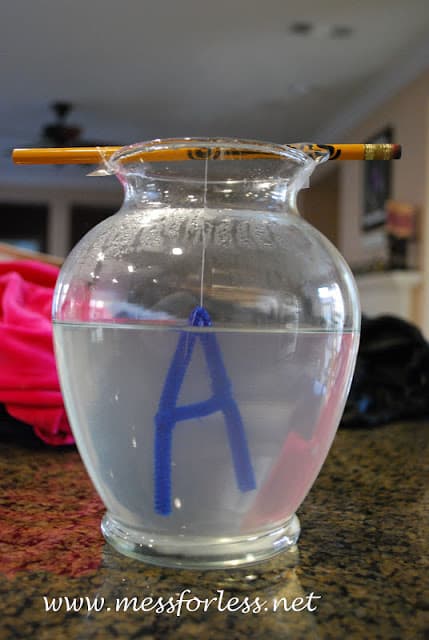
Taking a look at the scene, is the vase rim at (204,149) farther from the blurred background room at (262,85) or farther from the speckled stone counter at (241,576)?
the blurred background room at (262,85)

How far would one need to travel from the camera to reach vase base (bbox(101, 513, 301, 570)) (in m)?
0.34

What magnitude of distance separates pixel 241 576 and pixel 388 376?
2.04 feet

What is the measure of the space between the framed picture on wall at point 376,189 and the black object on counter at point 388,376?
361 centimetres

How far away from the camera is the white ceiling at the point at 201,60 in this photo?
3248 millimetres

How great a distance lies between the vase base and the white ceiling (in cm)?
324

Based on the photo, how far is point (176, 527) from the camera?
34cm

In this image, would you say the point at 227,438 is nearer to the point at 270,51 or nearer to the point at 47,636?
the point at 47,636

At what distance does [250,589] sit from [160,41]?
12.2 feet

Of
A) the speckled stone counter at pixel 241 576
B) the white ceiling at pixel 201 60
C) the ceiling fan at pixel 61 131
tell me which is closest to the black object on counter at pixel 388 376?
the speckled stone counter at pixel 241 576

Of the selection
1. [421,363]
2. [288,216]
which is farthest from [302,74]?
[288,216]

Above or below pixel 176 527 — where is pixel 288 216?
above

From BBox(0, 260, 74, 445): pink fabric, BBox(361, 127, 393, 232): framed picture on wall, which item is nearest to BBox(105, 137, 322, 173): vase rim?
BBox(0, 260, 74, 445): pink fabric

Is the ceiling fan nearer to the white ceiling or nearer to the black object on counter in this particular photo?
the white ceiling

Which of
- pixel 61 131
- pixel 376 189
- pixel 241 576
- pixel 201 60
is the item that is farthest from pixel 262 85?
pixel 241 576
